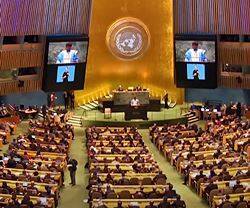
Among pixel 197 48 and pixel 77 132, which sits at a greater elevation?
pixel 197 48

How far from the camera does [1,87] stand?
30.0 m

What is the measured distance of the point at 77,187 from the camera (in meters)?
22.0

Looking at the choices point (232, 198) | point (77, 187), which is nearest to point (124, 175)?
point (77, 187)

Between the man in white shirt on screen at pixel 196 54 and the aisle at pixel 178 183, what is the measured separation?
542 cm

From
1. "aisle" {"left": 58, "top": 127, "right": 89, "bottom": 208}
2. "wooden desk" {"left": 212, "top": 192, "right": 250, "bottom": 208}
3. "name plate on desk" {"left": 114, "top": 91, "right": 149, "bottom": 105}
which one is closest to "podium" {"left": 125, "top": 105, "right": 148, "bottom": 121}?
"name plate on desk" {"left": 114, "top": 91, "right": 149, "bottom": 105}

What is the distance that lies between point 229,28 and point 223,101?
7877mm

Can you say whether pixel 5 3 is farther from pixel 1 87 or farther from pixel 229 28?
pixel 229 28

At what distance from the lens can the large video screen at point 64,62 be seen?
30.2 meters

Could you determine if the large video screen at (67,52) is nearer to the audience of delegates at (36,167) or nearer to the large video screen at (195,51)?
the audience of delegates at (36,167)

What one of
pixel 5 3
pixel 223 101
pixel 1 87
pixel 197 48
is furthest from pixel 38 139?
pixel 223 101

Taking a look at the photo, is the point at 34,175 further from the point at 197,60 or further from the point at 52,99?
the point at 52,99

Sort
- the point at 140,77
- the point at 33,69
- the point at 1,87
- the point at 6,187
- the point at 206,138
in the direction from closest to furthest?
the point at 6,187
the point at 206,138
the point at 1,87
the point at 33,69
the point at 140,77

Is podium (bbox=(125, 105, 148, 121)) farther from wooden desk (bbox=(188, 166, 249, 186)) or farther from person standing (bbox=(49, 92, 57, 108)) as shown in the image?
wooden desk (bbox=(188, 166, 249, 186))

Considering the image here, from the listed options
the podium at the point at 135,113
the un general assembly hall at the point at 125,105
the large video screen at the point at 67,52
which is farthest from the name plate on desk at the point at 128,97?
the large video screen at the point at 67,52
